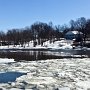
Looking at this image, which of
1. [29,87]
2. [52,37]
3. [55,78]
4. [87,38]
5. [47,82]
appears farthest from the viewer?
[52,37]

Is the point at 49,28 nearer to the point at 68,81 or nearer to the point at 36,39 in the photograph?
the point at 36,39

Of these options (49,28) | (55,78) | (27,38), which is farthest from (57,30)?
(55,78)

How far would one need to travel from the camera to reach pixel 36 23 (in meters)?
156

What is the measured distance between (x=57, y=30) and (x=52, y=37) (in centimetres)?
1435

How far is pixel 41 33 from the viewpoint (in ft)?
462

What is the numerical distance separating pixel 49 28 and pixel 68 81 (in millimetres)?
133529

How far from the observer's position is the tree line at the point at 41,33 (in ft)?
407

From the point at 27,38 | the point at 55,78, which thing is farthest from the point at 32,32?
the point at 55,78

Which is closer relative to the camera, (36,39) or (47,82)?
(47,82)

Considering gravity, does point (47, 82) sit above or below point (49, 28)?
below

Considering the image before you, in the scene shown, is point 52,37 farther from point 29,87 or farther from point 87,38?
point 29,87

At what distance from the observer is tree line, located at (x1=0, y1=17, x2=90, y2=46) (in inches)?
4879

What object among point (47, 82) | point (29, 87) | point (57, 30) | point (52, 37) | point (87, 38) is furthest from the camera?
point (57, 30)

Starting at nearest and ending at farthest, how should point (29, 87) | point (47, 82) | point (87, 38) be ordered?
point (29, 87), point (47, 82), point (87, 38)
